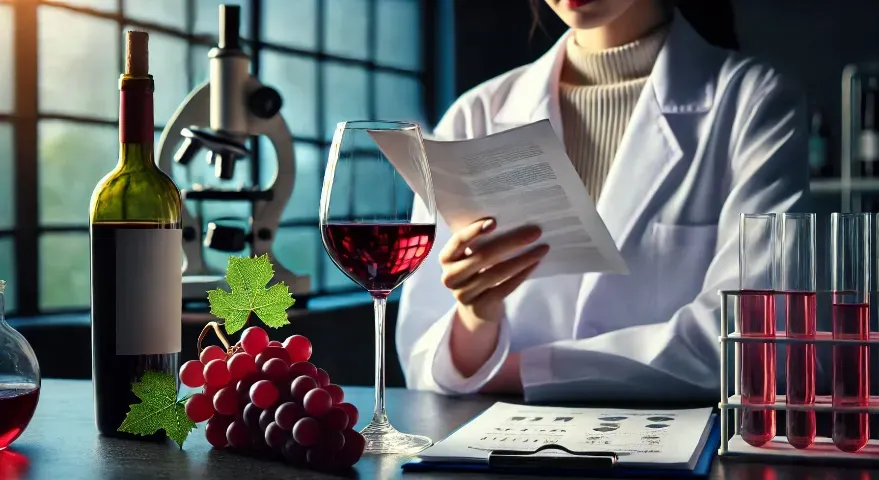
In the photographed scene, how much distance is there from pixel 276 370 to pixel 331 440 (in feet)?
0.27

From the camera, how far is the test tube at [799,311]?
2.62 feet

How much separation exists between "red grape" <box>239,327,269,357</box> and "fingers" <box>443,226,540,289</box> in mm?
475

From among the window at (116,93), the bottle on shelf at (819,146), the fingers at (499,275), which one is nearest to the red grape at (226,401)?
the fingers at (499,275)

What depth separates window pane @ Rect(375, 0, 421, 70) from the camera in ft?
15.4

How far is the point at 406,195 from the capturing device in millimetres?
859

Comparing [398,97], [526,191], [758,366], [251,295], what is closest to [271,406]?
[251,295]

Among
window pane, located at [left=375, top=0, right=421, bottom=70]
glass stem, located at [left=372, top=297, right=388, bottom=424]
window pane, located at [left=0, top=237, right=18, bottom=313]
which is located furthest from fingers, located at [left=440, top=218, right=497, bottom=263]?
window pane, located at [left=375, top=0, right=421, bottom=70]

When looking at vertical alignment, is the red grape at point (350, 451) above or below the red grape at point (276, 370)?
below

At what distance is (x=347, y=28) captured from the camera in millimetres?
4516

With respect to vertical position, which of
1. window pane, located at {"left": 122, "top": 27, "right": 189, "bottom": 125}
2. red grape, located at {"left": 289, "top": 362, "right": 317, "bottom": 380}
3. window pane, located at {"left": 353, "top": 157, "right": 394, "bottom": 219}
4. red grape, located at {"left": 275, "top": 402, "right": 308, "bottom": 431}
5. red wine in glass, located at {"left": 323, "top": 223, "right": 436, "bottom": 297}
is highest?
window pane, located at {"left": 122, "top": 27, "right": 189, "bottom": 125}

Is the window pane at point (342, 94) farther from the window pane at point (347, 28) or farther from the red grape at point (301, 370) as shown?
the red grape at point (301, 370)

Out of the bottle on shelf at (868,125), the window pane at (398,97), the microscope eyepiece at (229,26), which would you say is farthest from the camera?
the window pane at (398,97)

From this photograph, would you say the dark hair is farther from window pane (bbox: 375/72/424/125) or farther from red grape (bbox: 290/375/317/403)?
window pane (bbox: 375/72/424/125)

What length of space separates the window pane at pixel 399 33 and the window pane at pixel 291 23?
0.45 meters
